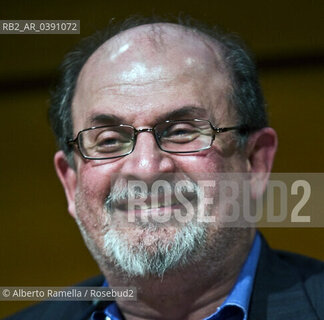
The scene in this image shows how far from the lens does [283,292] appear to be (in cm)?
144

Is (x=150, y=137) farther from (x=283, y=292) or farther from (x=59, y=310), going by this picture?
(x=59, y=310)

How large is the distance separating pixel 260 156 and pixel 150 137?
36 centimetres

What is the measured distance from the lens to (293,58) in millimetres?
2188

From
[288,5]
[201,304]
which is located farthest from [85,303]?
[288,5]

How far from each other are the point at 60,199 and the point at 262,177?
3.81 feet

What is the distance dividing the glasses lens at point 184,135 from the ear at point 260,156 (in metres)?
0.16

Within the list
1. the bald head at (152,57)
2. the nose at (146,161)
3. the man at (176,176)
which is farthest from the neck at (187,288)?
the bald head at (152,57)

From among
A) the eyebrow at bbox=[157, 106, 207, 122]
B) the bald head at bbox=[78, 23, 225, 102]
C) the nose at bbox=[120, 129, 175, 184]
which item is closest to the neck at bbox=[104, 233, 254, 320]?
the nose at bbox=[120, 129, 175, 184]

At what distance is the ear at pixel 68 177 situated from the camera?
5.42 ft

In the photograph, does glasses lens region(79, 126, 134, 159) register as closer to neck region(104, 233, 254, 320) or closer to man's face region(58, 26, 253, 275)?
man's face region(58, 26, 253, 275)

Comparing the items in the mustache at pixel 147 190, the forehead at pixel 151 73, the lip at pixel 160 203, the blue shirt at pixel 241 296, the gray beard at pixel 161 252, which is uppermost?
the forehead at pixel 151 73

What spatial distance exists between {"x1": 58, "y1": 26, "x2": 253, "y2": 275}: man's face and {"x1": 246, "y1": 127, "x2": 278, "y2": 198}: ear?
56mm

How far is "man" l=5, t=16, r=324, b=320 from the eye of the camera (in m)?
1.39

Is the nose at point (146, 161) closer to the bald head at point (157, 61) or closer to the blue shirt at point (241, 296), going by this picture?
the bald head at point (157, 61)
